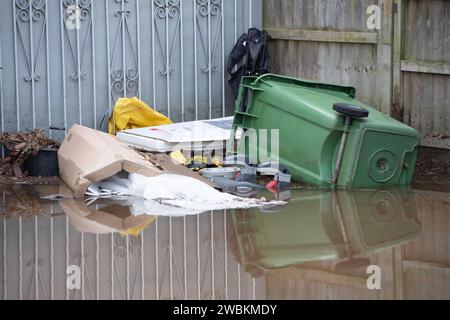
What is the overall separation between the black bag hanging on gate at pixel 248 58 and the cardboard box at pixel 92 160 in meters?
2.30

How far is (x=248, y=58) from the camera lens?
39.3 feet

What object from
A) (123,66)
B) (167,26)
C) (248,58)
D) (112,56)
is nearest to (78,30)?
(112,56)

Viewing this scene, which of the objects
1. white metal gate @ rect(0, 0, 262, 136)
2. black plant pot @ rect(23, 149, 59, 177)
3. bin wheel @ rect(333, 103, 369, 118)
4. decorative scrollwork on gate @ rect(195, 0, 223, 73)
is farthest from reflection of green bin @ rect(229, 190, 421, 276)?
decorative scrollwork on gate @ rect(195, 0, 223, 73)

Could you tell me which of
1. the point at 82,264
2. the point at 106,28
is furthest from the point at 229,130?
the point at 82,264

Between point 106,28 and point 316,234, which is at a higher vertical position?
point 106,28

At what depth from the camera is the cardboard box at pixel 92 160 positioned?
9.28 m

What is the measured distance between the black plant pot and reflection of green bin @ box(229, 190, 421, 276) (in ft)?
8.05

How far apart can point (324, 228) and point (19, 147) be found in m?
3.60

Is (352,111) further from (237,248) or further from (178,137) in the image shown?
(237,248)

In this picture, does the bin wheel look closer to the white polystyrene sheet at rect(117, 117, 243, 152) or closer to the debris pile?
the white polystyrene sheet at rect(117, 117, 243, 152)

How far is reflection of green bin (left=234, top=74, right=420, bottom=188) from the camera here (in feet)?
31.2
